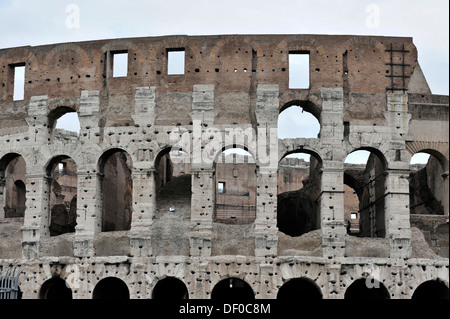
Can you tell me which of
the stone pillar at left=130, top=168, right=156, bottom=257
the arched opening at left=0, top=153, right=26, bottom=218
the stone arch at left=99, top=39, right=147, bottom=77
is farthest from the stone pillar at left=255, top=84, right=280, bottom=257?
the arched opening at left=0, top=153, right=26, bottom=218

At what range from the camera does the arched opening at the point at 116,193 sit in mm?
24984

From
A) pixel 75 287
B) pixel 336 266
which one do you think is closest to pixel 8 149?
pixel 75 287

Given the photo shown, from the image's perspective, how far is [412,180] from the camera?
998 inches

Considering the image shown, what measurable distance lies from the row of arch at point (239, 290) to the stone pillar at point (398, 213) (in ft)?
3.76

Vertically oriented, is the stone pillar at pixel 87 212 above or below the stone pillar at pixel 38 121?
below

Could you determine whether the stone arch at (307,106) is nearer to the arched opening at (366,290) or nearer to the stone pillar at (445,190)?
the stone pillar at (445,190)

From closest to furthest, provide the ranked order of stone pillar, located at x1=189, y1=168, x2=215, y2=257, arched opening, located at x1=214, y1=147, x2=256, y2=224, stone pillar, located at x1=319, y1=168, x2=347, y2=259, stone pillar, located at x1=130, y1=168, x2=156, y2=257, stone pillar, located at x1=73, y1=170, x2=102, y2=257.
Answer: stone pillar, located at x1=319, y1=168, x2=347, y2=259 → stone pillar, located at x1=189, y1=168, x2=215, y2=257 → stone pillar, located at x1=130, y1=168, x2=156, y2=257 → stone pillar, located at x1=73, y1=170, x2=102, y2=257 → arched opening, located at x1=214, y1=147, x2=256, y2=224

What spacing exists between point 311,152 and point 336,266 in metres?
3.30

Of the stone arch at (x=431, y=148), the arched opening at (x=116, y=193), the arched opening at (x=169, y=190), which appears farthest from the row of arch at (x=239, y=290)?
the stone arch at (x=431, y=148)

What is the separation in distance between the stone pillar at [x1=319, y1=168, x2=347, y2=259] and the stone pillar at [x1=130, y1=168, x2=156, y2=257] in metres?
4.72

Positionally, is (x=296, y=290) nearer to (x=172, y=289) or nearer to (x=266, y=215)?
(x=266, y=215)

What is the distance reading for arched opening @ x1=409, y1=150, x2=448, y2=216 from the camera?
22125 mm

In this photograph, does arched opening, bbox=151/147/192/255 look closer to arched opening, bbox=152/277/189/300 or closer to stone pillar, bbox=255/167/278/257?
arched opening, bbox=152/277/189/300
